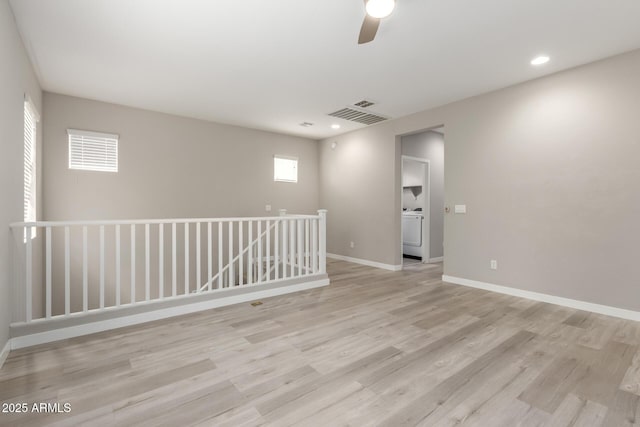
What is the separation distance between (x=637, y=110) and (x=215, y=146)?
18.7ft

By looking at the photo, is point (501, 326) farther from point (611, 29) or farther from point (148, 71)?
point (148, 71)

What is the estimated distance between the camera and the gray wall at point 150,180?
4.20 metres

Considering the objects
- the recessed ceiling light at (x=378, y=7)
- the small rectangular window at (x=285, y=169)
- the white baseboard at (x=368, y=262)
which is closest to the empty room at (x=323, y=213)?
the recessed ceiling light at (x=378, y=7)

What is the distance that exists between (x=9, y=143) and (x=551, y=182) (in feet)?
17.5

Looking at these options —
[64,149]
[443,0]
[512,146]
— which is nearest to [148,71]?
[64,149]

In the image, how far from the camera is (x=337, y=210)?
258 inches

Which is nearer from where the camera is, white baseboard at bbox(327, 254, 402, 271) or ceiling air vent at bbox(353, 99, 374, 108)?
ceiling air vent at bbox(353, 99, 374, 108)

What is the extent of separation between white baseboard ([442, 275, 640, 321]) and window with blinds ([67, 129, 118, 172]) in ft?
17.8

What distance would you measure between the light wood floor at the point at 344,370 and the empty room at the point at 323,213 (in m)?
0.02

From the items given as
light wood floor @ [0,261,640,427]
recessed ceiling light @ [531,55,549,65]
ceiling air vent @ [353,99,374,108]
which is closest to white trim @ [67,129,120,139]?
light wood floor @ [0,261,640,427]

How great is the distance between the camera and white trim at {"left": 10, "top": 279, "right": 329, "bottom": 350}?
245cm

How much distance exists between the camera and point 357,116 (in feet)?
16.9

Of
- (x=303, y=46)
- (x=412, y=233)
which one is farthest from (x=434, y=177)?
(x=303, y=46)

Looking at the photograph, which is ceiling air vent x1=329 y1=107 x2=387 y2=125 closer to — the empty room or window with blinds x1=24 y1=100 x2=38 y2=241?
the empty room
